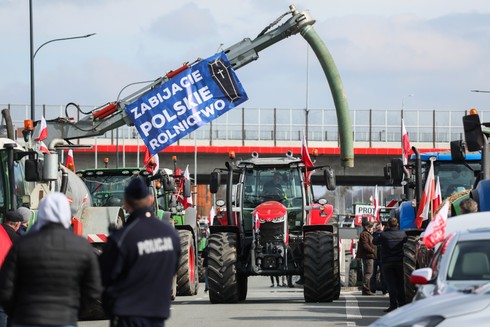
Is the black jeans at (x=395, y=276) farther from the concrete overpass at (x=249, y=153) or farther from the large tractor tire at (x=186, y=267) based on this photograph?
the concrete overpass at (x=249, y=153)

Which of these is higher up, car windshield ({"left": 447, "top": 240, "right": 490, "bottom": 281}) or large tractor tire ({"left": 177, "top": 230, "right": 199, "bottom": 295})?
car windshield ({"left": 447, "top": 240, "right": 490, "bottom": 281})

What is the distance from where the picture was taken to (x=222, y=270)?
80.5ft

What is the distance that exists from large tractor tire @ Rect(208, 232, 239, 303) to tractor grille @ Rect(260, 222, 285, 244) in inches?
26.7

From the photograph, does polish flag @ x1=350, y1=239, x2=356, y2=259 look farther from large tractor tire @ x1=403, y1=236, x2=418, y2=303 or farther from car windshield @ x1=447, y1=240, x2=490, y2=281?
car windshield @ x1=447, y1=240, x2=490, y2=281

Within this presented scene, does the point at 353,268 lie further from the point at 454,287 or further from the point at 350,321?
the point at 454,287

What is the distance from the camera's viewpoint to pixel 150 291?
998 cm

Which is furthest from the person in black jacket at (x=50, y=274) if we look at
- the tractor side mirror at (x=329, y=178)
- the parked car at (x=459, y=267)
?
the tractor side mirror at (x=329, y=178)

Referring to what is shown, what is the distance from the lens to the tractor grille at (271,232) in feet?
82.9

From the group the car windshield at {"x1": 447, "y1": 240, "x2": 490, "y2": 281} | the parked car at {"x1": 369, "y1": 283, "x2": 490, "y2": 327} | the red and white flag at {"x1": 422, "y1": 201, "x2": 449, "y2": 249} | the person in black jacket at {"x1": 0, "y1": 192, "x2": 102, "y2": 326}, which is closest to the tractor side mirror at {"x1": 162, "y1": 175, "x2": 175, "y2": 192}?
the red and white flag at {"x1": 422, "y1": 201, "x2": 449, "y2": 249}

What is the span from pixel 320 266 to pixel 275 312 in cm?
189

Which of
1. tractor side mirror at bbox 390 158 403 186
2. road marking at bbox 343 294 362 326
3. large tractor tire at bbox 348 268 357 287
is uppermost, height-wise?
tractor side mirror at bbox 390 158 403 186

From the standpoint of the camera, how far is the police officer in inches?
391

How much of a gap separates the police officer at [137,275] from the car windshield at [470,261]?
3.46 meters

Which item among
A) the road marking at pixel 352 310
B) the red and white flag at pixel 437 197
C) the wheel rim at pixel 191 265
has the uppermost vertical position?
the red and white flag at pixel 437 197
